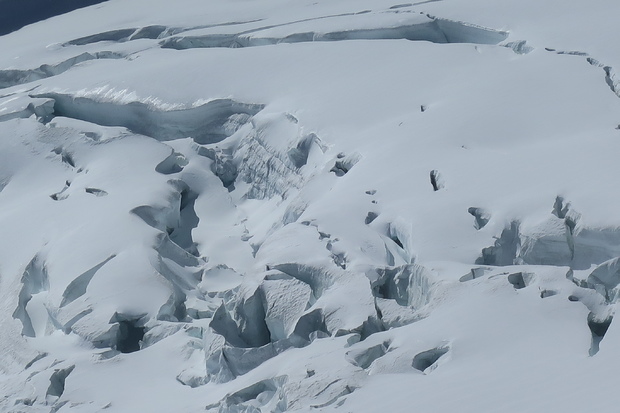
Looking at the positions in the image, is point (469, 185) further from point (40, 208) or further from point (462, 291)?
point (40, 208)

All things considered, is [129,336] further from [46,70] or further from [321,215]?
[46,70]

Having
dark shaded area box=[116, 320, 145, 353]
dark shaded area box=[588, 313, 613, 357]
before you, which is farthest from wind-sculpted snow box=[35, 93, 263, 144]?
dark shaded area box=[588, 313, 613, 357]

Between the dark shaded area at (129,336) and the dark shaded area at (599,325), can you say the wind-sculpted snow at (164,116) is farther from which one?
the dark shaded area at (599,325)

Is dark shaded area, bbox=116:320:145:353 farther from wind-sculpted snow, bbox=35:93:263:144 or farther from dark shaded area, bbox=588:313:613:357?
dark shaded area, bbox=588:313:613:357

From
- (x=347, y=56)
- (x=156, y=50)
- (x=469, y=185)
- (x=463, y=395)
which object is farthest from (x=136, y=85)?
(x=463, y=395)

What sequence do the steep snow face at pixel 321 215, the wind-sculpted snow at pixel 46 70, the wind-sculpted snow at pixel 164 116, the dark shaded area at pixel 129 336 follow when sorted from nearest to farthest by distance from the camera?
the steep snow face at pixel 321 215 < the dark shaded area at pixel 129 336 < the wind-sculpted snow at pixel 164 116 < the wind-sculpted snow at pixel 46 70

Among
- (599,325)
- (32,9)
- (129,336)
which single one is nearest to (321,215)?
(129,336)

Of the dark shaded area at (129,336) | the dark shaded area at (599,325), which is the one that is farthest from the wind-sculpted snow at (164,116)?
the dark shaded area at (599,325)
